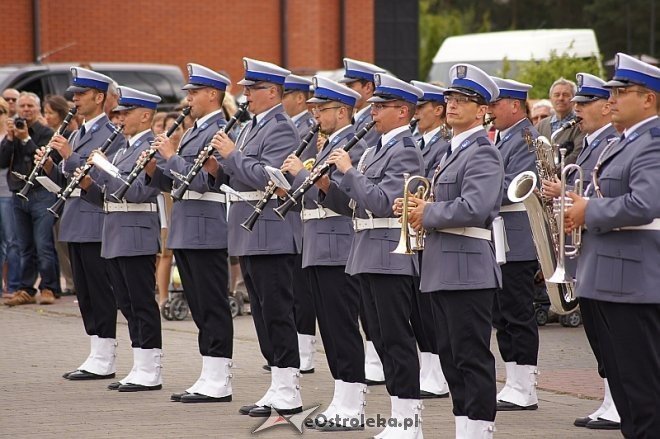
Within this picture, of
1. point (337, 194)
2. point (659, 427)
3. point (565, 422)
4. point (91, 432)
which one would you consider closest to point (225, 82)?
point (337, 194)

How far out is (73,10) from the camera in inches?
1017

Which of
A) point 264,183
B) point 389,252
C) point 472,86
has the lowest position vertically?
point 389,252

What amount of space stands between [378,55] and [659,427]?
20.8m

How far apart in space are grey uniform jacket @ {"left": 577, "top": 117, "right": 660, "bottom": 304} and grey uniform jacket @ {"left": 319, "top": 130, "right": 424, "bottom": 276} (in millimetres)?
1338

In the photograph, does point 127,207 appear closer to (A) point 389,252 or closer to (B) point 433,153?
(B) point 433,153

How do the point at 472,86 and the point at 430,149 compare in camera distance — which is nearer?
the point at 472,86

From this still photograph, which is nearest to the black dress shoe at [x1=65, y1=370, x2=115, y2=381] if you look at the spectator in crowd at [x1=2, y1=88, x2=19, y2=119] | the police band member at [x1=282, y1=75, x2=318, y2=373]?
the police band member at [x1=282, y1=75, x2=318, y2=373]

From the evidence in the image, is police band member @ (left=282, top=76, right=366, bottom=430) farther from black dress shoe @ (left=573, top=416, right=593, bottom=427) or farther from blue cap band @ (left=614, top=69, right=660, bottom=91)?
blue cap band @ (left=614, top=69, right=660, bottom=91)

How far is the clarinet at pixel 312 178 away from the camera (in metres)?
8.34

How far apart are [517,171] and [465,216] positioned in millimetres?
2451

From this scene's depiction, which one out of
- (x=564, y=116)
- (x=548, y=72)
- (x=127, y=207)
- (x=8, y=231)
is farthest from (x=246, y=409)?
(x=548, y=72)

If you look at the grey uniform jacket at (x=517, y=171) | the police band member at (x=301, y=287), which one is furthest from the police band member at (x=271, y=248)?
the police band member at (x=301, y=287)

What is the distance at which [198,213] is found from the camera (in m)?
9.75

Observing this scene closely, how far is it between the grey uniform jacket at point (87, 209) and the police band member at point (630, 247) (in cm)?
479
